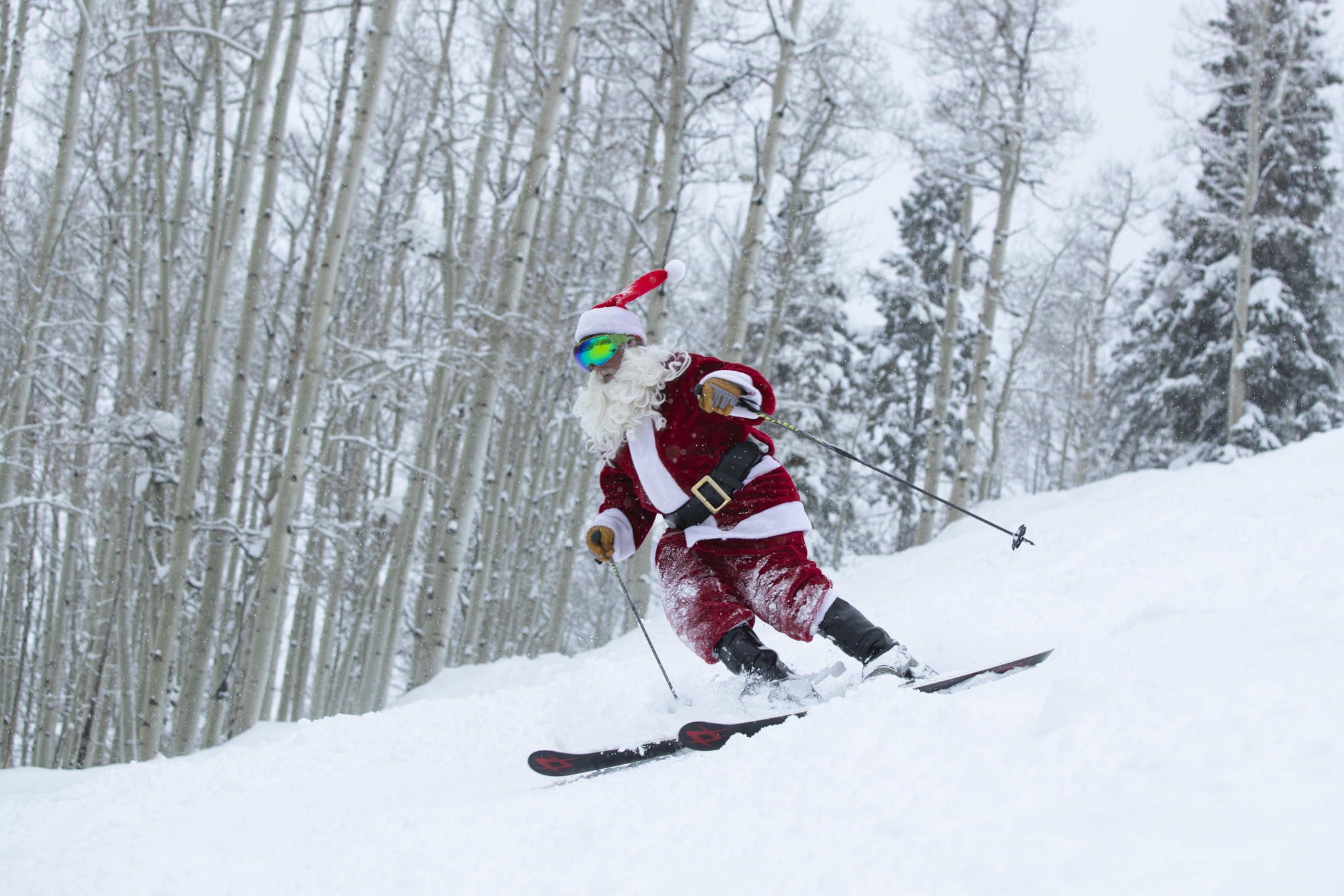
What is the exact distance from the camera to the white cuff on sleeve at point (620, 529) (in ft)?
11.7

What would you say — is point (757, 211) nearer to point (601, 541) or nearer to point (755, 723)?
point (601, 541)

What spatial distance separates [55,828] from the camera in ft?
8.78

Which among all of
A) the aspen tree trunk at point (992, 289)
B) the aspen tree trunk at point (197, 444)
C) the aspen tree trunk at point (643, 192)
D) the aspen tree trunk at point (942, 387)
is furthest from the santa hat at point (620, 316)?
the aspen tree trunk at point (992, 289)

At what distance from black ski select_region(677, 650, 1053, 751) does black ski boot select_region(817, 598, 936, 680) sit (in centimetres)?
20

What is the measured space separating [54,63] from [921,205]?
17.1 m

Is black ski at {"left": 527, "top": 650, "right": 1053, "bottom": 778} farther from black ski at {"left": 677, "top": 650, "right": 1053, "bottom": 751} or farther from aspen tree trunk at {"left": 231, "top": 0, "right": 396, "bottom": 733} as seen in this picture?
aspen tree trunk at {"left": 231, "top": 0, "right": 396, "bottom": 733}

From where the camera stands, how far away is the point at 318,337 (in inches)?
226

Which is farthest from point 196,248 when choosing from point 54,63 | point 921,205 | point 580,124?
point 921,205

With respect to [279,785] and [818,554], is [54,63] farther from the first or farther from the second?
[818,554]

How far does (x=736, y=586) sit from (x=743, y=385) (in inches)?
30.5

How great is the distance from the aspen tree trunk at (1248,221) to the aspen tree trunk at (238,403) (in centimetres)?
1281

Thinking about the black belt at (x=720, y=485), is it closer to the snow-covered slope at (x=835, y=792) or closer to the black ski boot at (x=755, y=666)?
the black ski boot at (x=755, y=666)

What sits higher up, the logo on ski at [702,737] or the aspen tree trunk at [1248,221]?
the aspen tree trunk at [1248,221]

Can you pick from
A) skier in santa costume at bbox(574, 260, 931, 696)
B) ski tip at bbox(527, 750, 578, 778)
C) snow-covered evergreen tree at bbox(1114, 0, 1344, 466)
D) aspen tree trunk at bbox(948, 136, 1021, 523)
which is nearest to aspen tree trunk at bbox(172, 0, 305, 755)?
skier in santa costume at bbox(574, 260, 931, 696)
